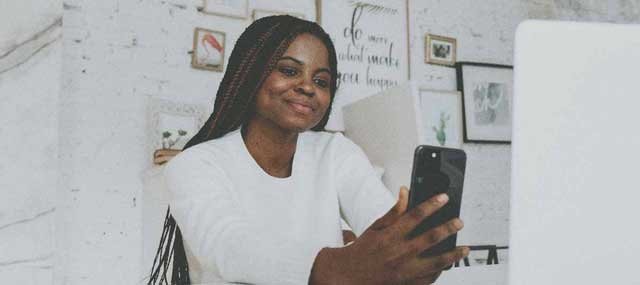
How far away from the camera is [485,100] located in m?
2.81

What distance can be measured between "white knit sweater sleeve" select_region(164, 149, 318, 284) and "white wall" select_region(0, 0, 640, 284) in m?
0.84

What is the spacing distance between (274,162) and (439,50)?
62.5 inches

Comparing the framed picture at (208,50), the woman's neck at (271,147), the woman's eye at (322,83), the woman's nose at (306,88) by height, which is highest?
the framed picture at (208,50)

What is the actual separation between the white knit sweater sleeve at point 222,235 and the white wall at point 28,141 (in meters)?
0.83

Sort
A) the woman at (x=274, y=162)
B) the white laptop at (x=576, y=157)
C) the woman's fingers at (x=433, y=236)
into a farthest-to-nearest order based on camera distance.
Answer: the woman at (x=274, y=162) → the woman's fingers at (x=433, y=236) → the white laptop at (x=576, y=157)

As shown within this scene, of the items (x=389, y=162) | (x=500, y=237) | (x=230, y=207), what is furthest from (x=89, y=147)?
(x=500, y=237)

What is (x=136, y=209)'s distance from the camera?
6.84ft

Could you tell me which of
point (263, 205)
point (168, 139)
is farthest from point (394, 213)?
point (168, 139)

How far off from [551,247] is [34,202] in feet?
5.42

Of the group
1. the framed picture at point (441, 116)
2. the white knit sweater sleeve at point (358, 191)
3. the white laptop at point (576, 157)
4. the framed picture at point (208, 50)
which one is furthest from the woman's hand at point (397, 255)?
the framed picture at point (441, 116)

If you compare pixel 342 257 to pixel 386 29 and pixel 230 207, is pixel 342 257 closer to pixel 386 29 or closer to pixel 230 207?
pixel 230 207

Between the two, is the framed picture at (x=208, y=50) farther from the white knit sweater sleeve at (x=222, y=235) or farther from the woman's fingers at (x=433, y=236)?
the woman's fingers at (x=433, y=236)

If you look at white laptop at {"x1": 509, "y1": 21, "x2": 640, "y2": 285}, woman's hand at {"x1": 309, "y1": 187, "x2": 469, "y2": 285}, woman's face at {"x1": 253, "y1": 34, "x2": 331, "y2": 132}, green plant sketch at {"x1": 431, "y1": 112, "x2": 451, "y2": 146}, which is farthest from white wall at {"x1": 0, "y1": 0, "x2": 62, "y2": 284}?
white laptop at {"x1": 509, "y1": 21, "x2": 640, "y2": 285}

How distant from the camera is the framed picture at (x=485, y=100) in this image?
2.76 meters
